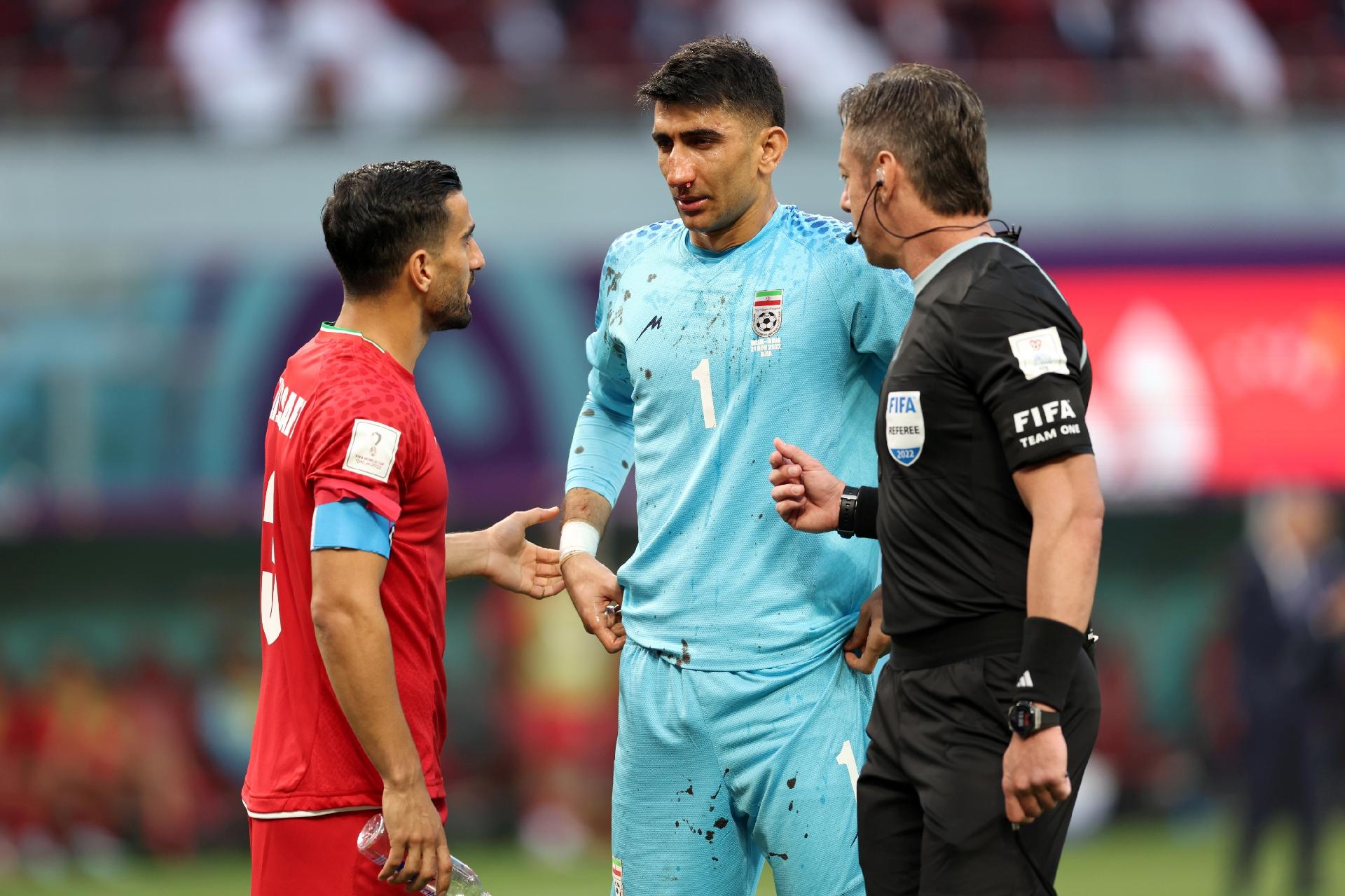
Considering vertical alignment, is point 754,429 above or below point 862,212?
below

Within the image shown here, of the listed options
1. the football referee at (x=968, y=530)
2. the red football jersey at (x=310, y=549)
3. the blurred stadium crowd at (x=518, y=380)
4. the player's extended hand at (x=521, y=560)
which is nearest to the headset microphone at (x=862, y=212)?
the football referee at (x=968, y=530)

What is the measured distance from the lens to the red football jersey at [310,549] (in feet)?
11.7

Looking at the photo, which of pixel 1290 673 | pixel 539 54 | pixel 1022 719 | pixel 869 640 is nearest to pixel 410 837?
pixel 869 640

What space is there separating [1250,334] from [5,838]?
371 inches

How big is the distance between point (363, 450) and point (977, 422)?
1275 mm

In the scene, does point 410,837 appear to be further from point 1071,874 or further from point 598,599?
point 1071,874

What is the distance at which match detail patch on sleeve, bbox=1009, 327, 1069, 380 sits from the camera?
10.4ft

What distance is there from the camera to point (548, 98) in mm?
12867

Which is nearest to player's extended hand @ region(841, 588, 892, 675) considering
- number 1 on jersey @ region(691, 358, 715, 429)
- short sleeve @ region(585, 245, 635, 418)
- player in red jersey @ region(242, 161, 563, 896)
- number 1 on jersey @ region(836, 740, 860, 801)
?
number 1 on jersey @ region(836, 740, 860, 801)

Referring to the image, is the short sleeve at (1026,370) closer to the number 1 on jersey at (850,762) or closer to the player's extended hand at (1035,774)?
the player's extended hand at (1035,774)

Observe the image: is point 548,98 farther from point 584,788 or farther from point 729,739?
point 729,739

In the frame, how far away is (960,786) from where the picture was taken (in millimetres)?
3221

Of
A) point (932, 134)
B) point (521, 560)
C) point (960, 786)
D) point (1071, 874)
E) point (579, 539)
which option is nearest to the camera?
point (960, 786)

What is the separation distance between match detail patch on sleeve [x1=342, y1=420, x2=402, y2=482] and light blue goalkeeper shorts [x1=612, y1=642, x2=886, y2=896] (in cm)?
86
